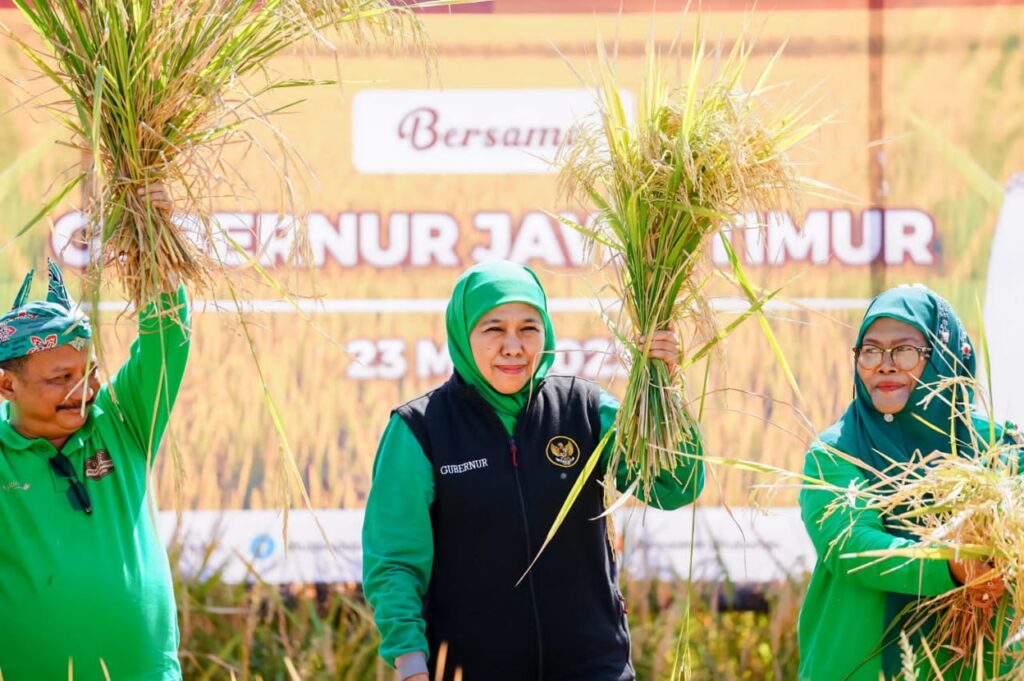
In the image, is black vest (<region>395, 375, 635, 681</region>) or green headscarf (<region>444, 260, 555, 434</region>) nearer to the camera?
black vest (<region>395, 375, 635, 681</region>)

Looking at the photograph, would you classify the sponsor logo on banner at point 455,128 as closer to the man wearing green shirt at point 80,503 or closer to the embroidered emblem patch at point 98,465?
the man wearing green shirt at point 80,503

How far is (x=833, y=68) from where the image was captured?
4340 mm

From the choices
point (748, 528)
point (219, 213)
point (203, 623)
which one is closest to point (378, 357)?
point (219, 213)

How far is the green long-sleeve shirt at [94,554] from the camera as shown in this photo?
267 cm

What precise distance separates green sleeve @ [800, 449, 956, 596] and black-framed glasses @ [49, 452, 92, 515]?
56.5 inches

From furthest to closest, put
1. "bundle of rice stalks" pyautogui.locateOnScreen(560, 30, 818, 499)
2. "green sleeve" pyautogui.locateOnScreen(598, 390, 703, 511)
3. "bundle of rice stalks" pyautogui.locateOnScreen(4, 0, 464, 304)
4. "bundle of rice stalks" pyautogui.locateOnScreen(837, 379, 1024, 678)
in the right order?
"green sleeve" pyautogui.locateOnScreen(598, 390, 703, 511) → "bundle of rice stalks" pyautogui.locateOnScreen(560, 30, 818, 499) → "bundle of rice stalks" pyautogui.locateOnScreen(4, 0, 464, 304) → "bundle of rice stalks" pyautogui.locateOnScreen(837, 379, 1024, 678)

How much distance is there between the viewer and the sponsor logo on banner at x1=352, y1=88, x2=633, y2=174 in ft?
14.2

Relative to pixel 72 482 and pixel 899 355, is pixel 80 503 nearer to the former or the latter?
pixel 72 482

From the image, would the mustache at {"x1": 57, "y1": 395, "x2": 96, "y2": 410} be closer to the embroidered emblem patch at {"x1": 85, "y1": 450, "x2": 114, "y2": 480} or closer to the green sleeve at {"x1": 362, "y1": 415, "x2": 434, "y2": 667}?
the embroidered emblem patch at {"x1": 85, "y1": 450, "x2": 114, "y2": 480}

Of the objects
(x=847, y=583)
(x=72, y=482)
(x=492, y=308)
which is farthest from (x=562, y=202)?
(x=72, y=482)

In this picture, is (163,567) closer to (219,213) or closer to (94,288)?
(94,288)

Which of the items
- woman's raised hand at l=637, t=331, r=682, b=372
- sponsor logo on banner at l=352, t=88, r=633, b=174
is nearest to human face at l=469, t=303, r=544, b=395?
woman's raised hand at l=637, t=331, r=682, b=372

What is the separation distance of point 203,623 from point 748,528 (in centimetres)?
174

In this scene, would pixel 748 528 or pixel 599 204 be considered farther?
pixel 748 528
